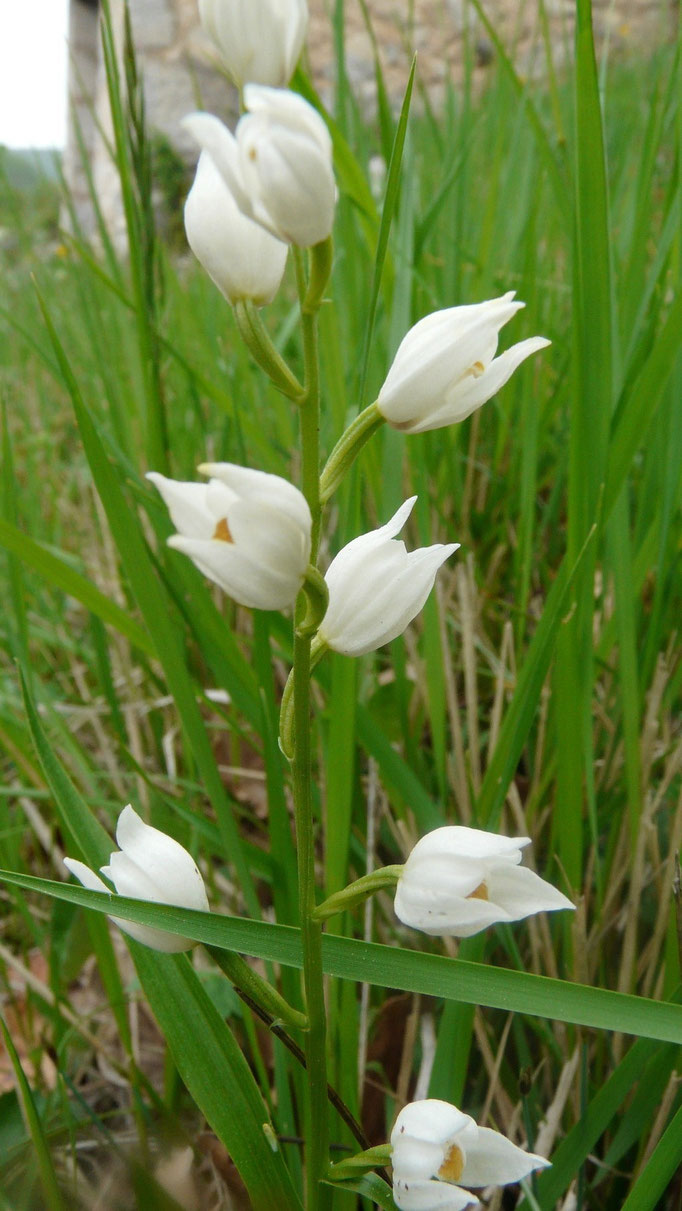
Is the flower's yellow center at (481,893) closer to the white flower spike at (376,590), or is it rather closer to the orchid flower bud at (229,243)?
the white flower spike at (376,590)

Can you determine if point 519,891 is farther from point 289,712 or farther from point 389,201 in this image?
point 389,201

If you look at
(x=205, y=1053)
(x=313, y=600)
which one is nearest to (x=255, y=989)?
(x=205, y=1053)

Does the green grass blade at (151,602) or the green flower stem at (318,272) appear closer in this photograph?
the green flower stem at (318,272)

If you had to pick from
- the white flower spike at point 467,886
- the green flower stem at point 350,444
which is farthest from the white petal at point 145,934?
the green flower stem at point 350,444

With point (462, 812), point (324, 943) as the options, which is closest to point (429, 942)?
point (462, 812)

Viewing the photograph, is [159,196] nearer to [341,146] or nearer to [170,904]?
[341,146]

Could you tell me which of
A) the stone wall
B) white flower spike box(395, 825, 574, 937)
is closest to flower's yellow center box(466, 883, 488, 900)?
white flower spike box(395, 825, 574, 937)
